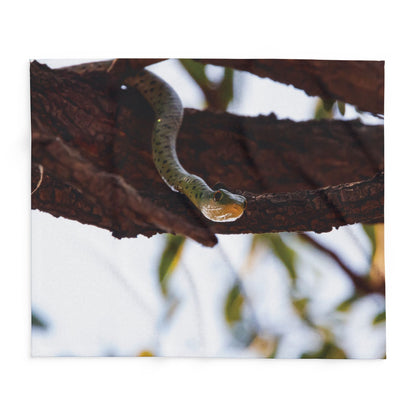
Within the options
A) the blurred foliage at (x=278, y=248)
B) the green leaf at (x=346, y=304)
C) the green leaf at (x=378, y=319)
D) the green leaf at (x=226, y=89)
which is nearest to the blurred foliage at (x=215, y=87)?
the green leaf at (x=226, y=89)

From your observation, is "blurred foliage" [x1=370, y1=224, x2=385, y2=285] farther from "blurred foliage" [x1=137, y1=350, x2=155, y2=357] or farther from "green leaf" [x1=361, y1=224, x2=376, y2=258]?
"blurred foliage" [x1=137, y1=350, x2=155, y2=357]

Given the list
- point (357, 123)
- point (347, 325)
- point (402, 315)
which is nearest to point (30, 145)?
point (357, 123)

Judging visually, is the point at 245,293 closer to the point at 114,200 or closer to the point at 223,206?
the point at 223,206

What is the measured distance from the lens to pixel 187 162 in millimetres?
1569

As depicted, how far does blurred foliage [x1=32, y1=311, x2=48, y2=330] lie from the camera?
1.58 m

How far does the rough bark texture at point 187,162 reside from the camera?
156cm

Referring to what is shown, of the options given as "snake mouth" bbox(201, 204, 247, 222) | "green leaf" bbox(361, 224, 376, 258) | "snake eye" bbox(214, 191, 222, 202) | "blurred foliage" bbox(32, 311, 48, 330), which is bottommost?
"blurred foliage" bbox(32, 311, 48, 330)

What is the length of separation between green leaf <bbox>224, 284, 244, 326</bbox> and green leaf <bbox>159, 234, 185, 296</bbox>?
0.67 ft

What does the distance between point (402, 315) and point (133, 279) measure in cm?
90

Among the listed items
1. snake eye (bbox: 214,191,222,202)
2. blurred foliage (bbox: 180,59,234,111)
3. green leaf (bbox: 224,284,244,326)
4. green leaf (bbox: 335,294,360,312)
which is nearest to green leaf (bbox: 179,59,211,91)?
blurred foliage (bbox: 180,59,234,111)

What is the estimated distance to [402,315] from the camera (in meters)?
1.60

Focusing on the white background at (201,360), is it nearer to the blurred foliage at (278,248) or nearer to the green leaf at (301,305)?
the green leaf at (301,305)

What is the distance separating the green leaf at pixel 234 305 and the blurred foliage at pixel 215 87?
592mm
